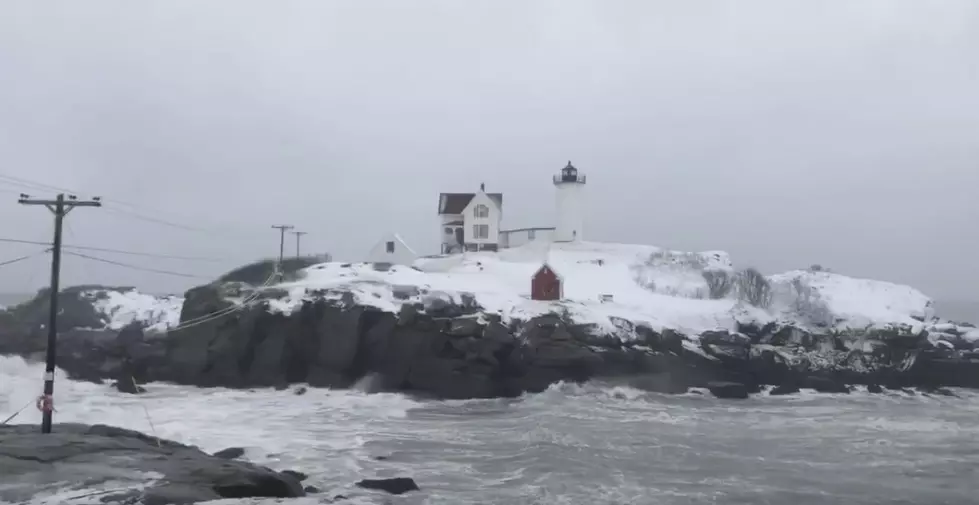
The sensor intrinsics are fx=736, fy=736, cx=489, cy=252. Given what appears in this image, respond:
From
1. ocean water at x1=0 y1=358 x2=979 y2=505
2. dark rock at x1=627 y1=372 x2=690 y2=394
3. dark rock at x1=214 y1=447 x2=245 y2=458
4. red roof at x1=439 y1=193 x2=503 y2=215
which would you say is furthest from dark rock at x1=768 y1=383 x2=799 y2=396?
red roof at x1=439 y1=193 x2=503 y2=215

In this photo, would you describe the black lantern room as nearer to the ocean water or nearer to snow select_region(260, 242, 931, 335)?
snow select_region(260, 242, 931, 335)

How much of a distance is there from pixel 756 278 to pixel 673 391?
1825 centimetres

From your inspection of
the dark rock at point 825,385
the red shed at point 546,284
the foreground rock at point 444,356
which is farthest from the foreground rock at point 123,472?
the dark rock at point 825,385

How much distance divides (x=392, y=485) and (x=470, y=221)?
35360mm

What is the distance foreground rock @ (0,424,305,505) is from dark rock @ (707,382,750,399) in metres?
20.4

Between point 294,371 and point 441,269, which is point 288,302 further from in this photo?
point 441,269

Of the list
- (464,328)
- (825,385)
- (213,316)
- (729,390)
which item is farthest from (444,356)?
→ (825,385)

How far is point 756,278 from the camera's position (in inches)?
1820

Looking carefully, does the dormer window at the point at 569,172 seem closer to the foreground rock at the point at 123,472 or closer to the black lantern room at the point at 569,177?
the black lantern room at the point at 569,177

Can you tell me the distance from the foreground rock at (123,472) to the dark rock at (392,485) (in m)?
1.45

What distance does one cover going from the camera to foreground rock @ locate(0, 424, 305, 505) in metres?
12.6

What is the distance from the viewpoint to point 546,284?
3706 cm

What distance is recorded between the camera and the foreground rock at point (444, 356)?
30438mm

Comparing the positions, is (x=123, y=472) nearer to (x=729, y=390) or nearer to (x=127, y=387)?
(x=127, y=387)
